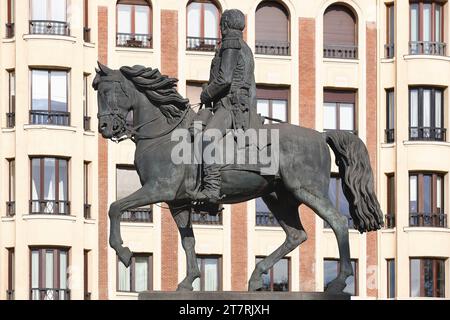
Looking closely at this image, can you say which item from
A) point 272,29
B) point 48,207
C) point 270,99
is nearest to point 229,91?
point 48,207

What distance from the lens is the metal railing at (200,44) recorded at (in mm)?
73062

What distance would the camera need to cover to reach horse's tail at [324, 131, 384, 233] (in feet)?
123

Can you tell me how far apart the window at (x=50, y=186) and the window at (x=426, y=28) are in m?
14.4

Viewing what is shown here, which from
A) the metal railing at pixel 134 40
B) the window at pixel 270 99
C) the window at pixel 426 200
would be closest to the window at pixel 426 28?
the window at pixel 426 200

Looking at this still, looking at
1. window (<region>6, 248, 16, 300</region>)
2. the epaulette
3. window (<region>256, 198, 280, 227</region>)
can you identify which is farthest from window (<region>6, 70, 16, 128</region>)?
the epaulette

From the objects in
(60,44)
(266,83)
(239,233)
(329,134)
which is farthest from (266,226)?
(329,134)

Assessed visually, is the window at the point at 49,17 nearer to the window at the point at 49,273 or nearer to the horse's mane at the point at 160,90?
the window at the point at 49,273

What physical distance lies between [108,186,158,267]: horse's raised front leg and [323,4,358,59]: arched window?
39.4 metres

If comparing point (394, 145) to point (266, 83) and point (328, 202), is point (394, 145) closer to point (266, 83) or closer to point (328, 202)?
point (266, 83)

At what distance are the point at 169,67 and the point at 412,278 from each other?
12.3m

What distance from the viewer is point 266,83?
73500 millimetres

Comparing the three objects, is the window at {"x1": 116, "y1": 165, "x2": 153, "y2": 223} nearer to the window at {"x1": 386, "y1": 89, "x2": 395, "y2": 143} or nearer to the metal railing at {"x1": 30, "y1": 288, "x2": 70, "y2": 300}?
the metal railing at {"x1": 30, "y1": 288, "x2": 70, "y2": 300}

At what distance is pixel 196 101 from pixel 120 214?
36465 mm

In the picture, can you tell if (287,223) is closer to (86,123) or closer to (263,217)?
(86,123)
